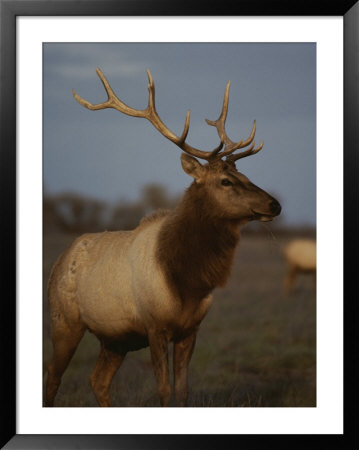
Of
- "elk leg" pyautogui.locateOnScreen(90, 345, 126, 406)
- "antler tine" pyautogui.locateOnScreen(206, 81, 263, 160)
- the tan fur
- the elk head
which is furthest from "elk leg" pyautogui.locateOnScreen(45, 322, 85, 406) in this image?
"antler tine" pyautogui.locateOnScreen(206, 81, 263, 160)

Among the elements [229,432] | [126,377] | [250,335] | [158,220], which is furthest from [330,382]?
[250,335]

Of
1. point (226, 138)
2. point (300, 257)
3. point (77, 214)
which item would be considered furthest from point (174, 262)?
point (300, 257)

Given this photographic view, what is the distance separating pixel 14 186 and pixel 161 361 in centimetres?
164

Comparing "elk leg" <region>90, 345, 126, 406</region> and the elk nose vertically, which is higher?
the elk nose

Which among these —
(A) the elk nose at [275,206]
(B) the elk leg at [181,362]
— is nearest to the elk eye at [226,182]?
(A) the elk nose at [275,206]

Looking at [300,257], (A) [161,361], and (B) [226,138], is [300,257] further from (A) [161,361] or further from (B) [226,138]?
(A) [161,361]

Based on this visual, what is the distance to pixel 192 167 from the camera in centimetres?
538

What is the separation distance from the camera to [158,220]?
565 centimetres

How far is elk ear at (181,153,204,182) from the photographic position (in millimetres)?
5363

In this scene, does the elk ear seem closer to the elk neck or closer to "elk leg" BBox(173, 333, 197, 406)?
the elk neck

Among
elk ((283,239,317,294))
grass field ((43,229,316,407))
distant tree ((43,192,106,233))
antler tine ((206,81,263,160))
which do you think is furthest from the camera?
elk ((283,239,317,294))

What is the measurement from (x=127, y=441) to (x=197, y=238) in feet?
5.06

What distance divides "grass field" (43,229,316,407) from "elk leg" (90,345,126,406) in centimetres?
23

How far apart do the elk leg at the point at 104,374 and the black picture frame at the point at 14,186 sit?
91 centimetres
